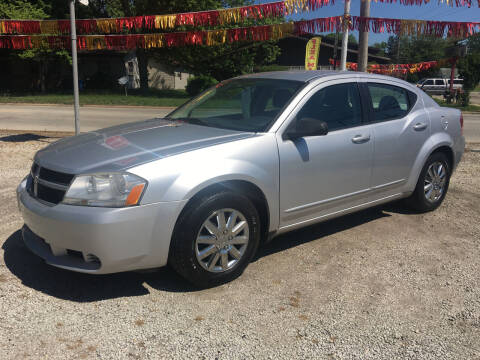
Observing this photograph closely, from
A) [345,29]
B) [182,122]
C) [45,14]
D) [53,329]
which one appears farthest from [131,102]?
[53,329]

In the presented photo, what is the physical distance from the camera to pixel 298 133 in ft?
12.7

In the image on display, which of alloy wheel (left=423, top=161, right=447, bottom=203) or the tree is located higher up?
the tree

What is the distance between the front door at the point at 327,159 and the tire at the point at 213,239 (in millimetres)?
424

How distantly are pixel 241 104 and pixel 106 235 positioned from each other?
2.06 meters

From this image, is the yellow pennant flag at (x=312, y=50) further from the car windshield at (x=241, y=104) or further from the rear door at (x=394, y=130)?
the car windshield at (x=241, y=104)

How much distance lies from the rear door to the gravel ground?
2.25 feet

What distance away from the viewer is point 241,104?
14.9 ft

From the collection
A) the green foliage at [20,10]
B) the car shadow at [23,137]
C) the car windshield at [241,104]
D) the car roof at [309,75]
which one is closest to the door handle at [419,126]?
the car roof at [309,75]

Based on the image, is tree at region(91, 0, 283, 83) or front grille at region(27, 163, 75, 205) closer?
front grille at region(27, 163, 75, 205)

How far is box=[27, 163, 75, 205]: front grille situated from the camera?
3268 mm

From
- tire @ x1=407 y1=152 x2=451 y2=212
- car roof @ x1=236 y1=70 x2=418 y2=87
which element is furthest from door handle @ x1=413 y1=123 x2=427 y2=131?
car roof @ x1=236 y1=70 x2=418 y2=87

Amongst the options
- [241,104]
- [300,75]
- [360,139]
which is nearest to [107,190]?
[241,104]

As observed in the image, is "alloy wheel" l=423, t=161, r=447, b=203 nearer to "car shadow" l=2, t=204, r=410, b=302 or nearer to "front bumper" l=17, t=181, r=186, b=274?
"car shadow" l=2, t=204, r=410, b=302

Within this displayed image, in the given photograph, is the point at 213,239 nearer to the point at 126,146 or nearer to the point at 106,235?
the point at 106,235
